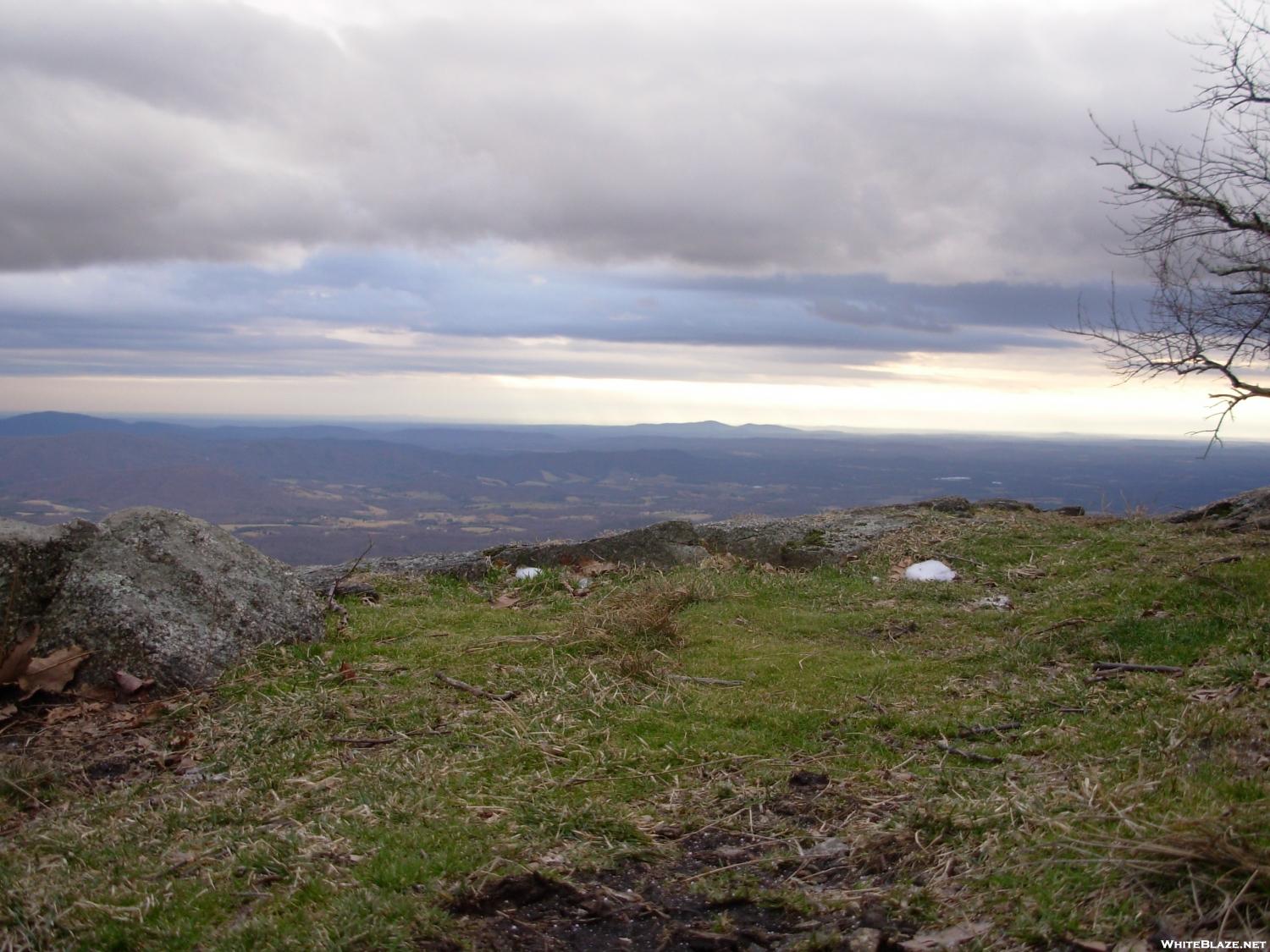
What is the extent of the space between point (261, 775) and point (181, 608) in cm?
264

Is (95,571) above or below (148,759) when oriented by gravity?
above

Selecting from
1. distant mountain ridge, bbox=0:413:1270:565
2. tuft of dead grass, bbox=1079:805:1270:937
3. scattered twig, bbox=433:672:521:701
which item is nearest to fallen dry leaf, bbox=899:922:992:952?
tuft of dead grass, bbox=1079:805:1270:937

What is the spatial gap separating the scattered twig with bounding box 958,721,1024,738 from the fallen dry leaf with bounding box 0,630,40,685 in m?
6.43

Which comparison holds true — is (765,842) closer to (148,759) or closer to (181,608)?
(148,759)

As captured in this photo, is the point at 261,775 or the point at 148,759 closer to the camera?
the point at 261,775

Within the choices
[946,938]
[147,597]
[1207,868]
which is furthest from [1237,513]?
[147,597]

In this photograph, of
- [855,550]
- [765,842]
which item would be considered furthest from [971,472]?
[765,842]

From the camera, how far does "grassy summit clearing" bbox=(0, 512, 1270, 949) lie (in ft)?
10.8

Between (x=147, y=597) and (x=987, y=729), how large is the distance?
20.5 feet

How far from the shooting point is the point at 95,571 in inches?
278

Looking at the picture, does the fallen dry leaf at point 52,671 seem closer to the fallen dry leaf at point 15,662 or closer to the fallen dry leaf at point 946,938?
the fallen dry leaf at point 15,662

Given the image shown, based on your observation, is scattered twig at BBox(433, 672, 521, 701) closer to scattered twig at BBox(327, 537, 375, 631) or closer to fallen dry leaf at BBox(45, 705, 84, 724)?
scattered twig at BBox(327, 537, 375, 631)

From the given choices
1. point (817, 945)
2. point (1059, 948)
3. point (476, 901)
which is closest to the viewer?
point (1059, 948)

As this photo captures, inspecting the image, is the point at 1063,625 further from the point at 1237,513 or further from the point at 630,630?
the point at 1237,513
